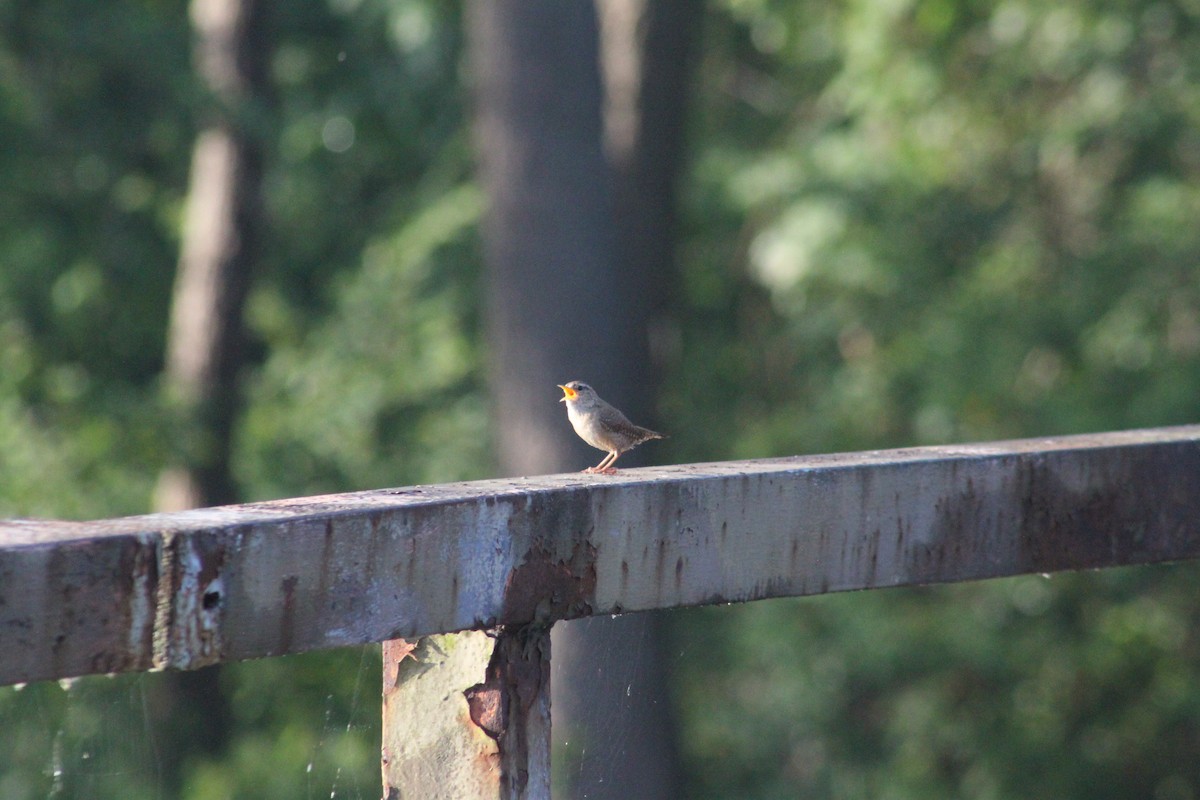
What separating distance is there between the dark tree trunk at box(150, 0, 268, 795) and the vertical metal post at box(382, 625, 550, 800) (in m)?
8.47

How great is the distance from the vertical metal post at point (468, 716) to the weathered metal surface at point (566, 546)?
70 mm

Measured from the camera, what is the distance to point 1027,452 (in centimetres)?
240

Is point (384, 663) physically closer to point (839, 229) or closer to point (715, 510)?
point (715, 510)

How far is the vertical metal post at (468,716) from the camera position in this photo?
1751mm

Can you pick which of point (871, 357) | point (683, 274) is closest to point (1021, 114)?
point (871, 357)

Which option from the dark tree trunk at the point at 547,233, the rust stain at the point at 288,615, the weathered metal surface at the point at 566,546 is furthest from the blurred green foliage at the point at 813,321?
the rust stain at the point at 288,615

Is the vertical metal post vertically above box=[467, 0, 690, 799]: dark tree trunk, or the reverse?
box=[467, 0, 690, 799]: dark tree trunk

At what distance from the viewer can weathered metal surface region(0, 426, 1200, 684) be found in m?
1.47

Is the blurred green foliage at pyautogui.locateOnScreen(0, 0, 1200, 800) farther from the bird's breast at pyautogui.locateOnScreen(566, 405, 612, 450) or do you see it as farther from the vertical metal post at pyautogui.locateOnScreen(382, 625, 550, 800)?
the vertical metal post at pyautogui.locateOnScreen(382, 625, 550, 800)

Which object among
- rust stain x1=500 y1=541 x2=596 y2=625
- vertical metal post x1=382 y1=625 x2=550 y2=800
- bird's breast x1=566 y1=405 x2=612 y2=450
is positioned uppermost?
bird's breast x1=566 y1=405 x2=612 y2=450

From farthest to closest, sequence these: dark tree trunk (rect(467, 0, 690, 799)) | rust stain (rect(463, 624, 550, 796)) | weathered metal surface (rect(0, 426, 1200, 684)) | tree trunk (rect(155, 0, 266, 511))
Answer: tree trunk (rect(155, 0, 266, 511)) → dark tree trunk (rect(467, 0, 690, 799)) → rust stain (rect(463, 624, 550, 796)) → weathered metal surface (rect(0, 426, 1200, 684))

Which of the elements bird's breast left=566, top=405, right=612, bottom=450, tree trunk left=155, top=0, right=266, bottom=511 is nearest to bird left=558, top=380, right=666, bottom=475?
bird's breast left=566, top=405, right=612, bottom=450

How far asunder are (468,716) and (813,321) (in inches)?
297

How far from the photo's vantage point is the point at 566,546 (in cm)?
187
